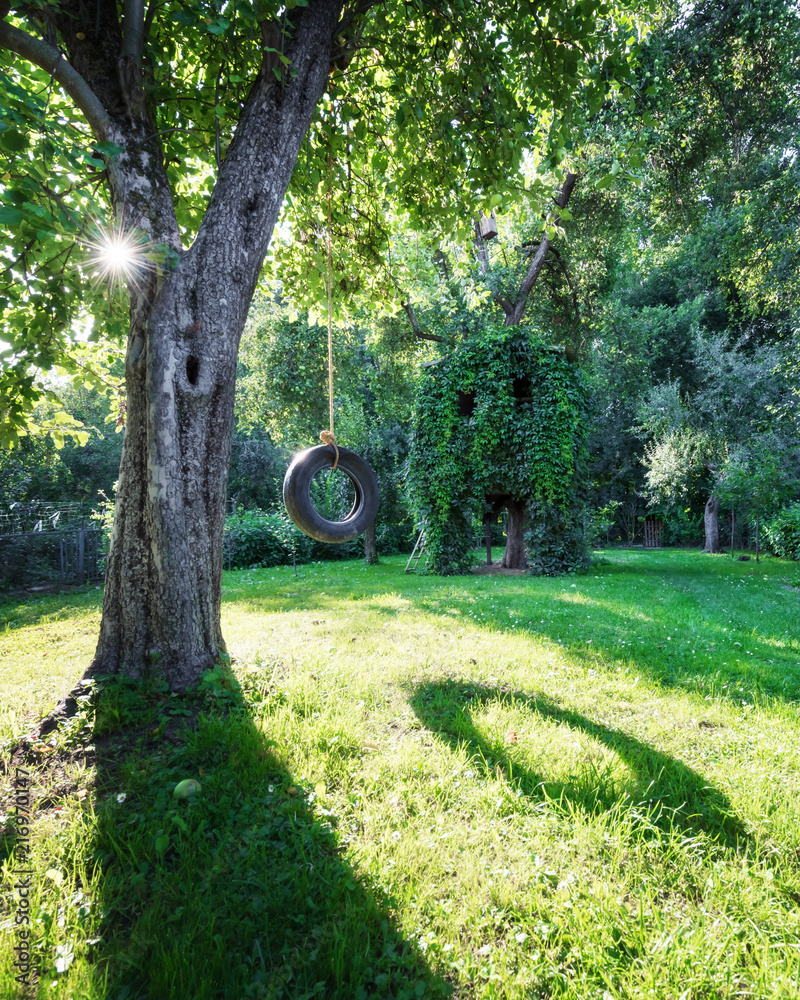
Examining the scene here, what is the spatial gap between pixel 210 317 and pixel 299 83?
2.11m

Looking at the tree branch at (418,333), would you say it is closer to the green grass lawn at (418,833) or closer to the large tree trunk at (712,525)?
the green grass lawn at (418,833)

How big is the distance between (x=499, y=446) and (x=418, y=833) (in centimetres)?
1159

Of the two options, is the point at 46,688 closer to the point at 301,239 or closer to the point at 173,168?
the point at 173,168

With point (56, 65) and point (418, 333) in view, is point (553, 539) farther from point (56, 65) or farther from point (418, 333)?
point (56, 65)

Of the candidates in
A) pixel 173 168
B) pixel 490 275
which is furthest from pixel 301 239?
pixel 490 275

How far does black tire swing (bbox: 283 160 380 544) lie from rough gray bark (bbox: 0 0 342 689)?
0.85 m

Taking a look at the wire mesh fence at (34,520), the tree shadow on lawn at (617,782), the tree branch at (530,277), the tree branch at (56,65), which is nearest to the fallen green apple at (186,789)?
the tree shadow on lawn at (617,782)

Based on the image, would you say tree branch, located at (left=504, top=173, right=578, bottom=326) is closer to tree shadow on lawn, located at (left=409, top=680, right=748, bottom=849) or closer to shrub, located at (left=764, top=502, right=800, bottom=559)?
shrub, located at (left=764, top=502, right=800, bottom=559)

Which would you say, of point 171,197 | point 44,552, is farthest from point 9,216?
point 44,552

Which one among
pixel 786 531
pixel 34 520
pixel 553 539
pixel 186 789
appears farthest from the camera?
pixel 786 531

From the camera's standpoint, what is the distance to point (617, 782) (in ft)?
8.91

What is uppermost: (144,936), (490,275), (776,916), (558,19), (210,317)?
(490,275)

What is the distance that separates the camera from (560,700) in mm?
3926

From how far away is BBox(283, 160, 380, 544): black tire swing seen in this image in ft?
14.3
